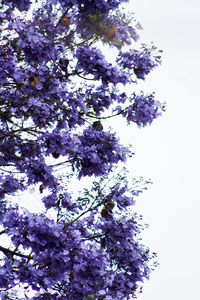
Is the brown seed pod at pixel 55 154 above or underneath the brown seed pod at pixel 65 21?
underneath

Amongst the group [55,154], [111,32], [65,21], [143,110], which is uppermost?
[65,21]

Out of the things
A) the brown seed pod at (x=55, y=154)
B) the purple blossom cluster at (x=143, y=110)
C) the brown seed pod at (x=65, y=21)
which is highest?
the brown seed pod at (x=65, y=21)

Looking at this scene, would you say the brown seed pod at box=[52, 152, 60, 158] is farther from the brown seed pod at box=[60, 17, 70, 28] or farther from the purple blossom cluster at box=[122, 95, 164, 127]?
the brown seed pod at box=[60, 17, 70, 28]

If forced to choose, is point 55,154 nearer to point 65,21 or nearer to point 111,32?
point 111,32

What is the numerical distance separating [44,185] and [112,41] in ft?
11.2

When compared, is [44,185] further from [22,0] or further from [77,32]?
[22,0]

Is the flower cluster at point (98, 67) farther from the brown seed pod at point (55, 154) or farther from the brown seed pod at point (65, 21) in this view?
the brown seed pod at point (55, 154)

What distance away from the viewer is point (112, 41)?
8430 millimetres

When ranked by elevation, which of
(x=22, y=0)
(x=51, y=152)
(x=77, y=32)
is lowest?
(x=51, y=152)

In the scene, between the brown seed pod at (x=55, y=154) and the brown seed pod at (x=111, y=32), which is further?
the brown seed pod at (x=111, y=32)

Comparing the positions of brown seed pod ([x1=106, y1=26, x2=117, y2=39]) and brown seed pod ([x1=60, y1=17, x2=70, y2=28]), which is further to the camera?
brown seed pod ([x1=60, y1=17, x2=70, y2=28])

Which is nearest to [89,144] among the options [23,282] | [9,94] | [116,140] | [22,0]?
[116,140]

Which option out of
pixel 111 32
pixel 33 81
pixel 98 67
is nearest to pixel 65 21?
pixel 111 32

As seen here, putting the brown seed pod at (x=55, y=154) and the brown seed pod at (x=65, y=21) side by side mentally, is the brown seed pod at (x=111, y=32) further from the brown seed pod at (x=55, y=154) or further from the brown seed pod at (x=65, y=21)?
the brown seed pod at (x=55, y=154)
